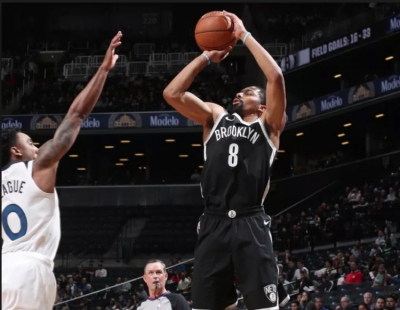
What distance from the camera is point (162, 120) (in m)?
33.1

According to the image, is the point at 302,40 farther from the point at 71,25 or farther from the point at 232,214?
the point at 232,214

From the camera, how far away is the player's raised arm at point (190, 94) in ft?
20.0

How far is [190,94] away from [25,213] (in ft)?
5.15

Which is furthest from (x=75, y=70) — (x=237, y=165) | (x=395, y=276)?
(x=237, y=165)

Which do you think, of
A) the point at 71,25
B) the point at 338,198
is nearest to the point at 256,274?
the point at 338,198

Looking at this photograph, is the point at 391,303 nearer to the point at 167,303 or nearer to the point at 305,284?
the point at 305,284

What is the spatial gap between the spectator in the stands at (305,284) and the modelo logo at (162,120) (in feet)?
50.4

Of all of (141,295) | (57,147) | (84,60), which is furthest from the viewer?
(84,60)

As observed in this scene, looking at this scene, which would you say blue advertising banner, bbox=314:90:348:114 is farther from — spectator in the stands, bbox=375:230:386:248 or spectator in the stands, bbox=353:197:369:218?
spectator in the stands, bbox=375:230:386:248

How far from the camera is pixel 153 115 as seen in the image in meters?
33.1

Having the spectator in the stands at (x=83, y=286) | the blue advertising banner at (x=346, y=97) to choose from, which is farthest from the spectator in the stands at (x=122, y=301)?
the blue advertising banner at (x=346, y=97)

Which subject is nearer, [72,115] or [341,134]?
[72,115]

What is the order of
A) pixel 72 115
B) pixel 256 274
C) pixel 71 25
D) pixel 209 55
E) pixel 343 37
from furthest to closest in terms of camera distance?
1. pixel 71 25
2. pixel 343 37
3. pixel 209 55
4. pixel 256 274
5. pixel 72 115

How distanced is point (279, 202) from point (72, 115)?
26.8 metres
